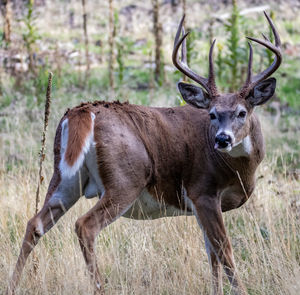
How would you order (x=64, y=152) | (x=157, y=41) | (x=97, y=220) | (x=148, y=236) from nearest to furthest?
(x=97, y=220) < (x=64, y=152) < (x=148, y=236) < (x=157, y=41)

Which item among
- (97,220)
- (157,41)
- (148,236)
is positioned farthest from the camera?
(157,41)

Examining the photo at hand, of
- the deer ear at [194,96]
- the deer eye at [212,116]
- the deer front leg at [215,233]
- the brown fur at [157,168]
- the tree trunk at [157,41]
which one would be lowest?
the deer front leg at [215,233]

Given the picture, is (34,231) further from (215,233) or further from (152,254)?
(215,233)

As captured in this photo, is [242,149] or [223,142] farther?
[242,149]

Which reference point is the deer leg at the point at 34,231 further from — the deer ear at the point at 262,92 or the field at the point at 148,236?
the deer ear at the point at 262,92

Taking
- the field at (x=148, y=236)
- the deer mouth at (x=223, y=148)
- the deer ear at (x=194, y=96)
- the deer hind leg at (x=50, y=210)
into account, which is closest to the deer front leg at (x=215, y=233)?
the field at (x=148, y=236)

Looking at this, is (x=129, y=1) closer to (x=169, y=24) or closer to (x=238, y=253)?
(x=169, y=24)

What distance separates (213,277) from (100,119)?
53.6 inches

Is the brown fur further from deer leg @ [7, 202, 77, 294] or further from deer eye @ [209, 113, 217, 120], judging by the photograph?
deer eye @ [209, 113, 217, 120]

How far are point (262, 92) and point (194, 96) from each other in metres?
0.53

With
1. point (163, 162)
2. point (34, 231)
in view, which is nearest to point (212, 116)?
point (163, 162)

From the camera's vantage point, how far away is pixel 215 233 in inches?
172

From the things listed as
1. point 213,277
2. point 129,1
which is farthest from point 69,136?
point 129,1

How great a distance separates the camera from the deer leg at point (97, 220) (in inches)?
151
